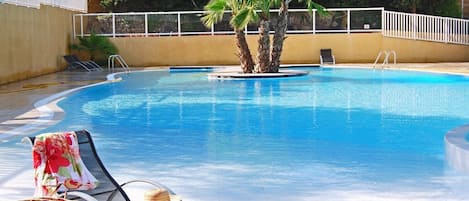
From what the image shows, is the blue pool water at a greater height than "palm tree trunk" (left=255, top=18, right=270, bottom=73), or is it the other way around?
"palm tree trunk" (left=255, top=18, right=270, bottom=73)

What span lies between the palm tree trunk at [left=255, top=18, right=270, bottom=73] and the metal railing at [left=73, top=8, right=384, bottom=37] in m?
5.15

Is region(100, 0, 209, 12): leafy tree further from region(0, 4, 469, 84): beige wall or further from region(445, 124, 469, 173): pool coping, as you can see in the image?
region(445, 124, 469, 173): pool coping

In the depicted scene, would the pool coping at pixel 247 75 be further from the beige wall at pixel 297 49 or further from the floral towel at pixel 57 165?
the floral towel at pixel 57 165

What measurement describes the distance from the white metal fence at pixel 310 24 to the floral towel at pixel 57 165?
21.5 m

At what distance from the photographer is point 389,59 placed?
86.1ft

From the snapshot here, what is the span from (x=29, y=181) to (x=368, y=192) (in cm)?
328

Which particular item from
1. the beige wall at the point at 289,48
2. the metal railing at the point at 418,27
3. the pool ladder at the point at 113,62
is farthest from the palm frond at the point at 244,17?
the metal railing at the point at 418,27

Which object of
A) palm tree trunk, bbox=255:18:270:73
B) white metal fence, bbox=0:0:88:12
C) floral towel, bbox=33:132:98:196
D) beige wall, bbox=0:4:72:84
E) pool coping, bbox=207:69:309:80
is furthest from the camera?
palm tree trunk, bbox=255:18:270:73

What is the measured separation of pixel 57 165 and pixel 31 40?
653 inches

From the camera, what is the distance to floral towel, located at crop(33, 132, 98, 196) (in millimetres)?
4562

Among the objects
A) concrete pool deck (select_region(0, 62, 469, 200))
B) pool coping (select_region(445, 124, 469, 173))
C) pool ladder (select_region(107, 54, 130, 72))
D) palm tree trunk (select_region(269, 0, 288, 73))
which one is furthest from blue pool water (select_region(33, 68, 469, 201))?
pool ladder (select_region(107, 54, 130, 72))

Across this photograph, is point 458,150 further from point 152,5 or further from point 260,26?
point 152,5

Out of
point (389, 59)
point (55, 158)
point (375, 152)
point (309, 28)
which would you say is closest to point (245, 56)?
point (309, 28)

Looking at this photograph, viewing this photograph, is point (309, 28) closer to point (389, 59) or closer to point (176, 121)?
point (389, 59)
